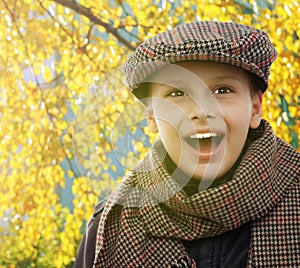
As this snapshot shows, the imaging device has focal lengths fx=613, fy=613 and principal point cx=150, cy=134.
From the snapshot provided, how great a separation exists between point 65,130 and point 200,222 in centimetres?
144

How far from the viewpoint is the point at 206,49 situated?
3.40ft

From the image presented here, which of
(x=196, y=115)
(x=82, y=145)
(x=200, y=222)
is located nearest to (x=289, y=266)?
(x=200, y=222)

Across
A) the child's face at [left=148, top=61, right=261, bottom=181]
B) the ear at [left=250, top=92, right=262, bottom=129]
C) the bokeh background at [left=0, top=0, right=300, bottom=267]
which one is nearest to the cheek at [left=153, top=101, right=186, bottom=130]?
the child's face at [left=148, top=61, right=261, bottom=181]

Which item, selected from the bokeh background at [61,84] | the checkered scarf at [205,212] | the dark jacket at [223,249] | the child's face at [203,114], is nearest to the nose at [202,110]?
the child's face at [203,114]

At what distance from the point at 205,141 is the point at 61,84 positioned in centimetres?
148

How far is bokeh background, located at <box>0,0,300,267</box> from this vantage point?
229 centimetres

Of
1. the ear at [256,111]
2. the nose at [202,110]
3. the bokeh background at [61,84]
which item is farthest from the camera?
the bokeh background at [61,84]

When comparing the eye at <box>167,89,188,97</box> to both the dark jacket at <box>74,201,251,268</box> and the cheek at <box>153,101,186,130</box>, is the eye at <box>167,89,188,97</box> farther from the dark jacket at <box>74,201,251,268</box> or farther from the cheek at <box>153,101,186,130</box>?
the dark jacket at <box>74,201,251,268</box>

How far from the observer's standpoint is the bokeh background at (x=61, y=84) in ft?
7.50

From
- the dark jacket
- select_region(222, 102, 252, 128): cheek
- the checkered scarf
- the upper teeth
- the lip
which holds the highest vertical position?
select_region(222, 102, 252, 128): cheek

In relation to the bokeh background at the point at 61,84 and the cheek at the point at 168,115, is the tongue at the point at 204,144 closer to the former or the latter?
the cheek at the point at 168,115

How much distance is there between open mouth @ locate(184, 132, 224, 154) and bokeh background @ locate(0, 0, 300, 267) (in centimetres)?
124

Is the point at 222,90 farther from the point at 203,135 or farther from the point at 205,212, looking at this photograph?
the point at 205,212

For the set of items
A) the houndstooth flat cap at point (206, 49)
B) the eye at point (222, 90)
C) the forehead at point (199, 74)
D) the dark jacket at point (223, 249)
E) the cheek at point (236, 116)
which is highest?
the houndstooth flat cap at point (206, 49)
